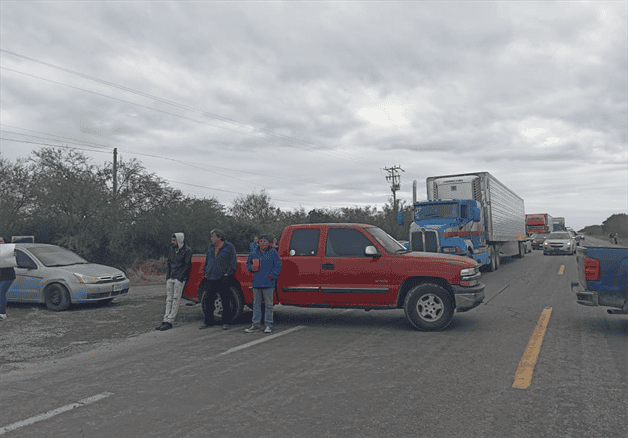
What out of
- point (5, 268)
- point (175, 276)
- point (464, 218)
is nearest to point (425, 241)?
point (464, 218)

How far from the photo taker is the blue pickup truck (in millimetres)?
7172

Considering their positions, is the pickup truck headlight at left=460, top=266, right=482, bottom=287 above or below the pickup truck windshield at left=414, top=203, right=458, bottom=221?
below

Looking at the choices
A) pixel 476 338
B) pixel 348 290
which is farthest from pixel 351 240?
pixel 476 338

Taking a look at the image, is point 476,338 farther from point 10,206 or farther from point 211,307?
point 10,206

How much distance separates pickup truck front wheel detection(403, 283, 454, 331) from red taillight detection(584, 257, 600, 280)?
2.11m

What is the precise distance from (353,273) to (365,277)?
0.22 meters

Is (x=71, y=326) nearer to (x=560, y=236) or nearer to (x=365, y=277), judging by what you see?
(x=365, y=277)

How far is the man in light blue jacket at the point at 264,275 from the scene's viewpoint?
796 cm

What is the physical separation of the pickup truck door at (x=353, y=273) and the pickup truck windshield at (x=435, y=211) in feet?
34.8

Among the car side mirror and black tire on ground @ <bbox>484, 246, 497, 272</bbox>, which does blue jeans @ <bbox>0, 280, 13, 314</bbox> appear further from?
black tire on ground @ <bbox>484, 246, 497, 272</bbox>

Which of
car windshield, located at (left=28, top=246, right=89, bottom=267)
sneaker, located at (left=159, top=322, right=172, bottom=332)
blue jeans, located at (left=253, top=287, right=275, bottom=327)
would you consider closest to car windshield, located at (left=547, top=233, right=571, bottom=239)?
blue jeans, located at (left=253, top=287, right=275, bottom=327)

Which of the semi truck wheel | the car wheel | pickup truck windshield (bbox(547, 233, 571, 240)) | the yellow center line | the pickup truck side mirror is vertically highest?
pickup truck windshield (bbox(547, 233, 571, 240))

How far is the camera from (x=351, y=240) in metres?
8.44

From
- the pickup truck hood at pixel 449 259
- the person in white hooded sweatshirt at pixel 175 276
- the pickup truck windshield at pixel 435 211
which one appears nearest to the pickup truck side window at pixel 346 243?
the pickup truck hood at pixel 449 259
